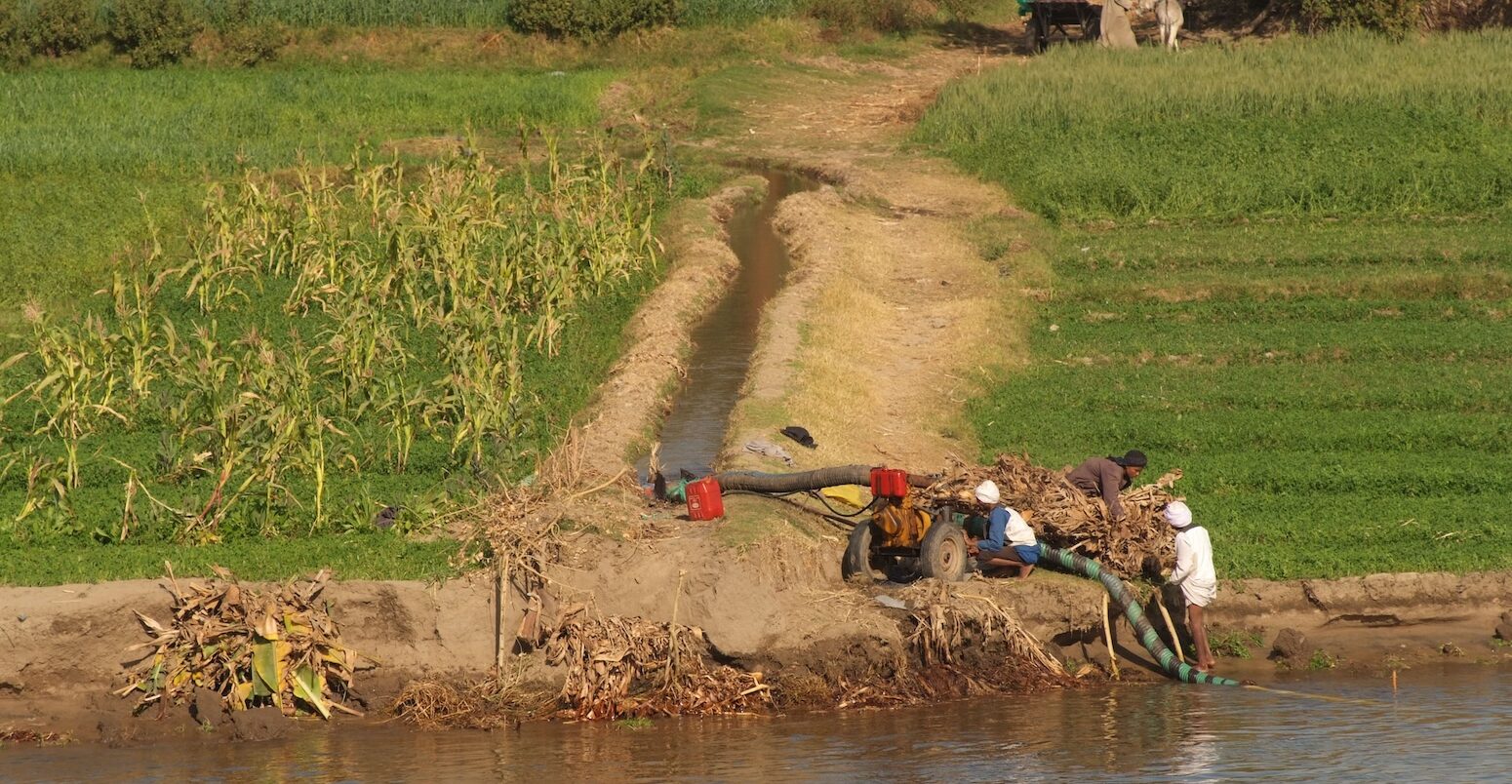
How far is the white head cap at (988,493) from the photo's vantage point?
13562 millimetres

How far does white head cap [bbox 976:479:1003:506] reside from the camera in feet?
44.5

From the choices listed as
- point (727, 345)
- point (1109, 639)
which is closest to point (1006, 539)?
point (1109, 639)

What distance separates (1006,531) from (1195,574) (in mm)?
1397

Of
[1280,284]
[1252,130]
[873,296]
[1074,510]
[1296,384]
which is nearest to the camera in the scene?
[1074,510]

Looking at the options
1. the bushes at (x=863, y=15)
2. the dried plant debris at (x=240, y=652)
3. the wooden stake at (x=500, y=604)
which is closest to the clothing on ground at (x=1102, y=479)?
the wooden stake at (x=500, y=604)

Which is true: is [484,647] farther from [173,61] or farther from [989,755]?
[173,61]

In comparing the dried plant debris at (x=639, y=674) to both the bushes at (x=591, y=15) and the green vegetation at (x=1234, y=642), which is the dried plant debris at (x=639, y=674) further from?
the bushes at (x=591, y=15)

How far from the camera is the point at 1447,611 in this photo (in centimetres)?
1372

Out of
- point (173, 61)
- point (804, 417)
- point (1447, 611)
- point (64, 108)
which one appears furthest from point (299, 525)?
point (173, 61)

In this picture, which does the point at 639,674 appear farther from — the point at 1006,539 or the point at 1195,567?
the point at 1195,567

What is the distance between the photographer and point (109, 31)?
38.0 meters

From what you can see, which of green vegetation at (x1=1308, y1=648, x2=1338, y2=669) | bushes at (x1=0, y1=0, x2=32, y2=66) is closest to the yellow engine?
green vegetation at (x1=1308, y1=648, x2=1338, y2=669)

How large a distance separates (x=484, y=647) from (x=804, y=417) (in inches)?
206

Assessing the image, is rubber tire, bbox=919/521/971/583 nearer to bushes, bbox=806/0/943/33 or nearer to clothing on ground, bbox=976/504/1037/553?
clothing on ground, bbox=976/504/1037/553
